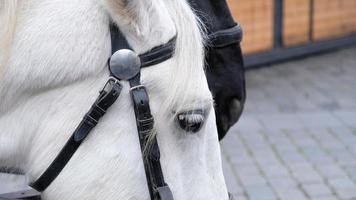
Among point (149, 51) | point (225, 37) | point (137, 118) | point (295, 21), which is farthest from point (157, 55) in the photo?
point (295, 21)

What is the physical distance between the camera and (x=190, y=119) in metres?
1.46

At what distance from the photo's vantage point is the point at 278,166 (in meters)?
4.50

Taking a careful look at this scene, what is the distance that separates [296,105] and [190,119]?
4.42 metres

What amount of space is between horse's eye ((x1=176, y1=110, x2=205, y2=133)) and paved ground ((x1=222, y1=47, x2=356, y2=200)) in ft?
8.61

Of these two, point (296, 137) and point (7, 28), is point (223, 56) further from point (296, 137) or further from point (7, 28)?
point (296, 137)

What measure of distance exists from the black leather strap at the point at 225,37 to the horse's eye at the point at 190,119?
2.13 ft

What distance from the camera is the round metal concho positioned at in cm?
139

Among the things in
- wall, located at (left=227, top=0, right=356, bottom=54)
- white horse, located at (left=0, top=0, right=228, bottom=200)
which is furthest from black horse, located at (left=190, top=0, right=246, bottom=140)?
wall, located at (left=227, top=0, right=356, bottom=54)

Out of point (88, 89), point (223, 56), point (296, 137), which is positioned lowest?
point (296, 137)

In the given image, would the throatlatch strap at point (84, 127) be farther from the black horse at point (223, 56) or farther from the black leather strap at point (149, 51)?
the black horse at point (223, 56)

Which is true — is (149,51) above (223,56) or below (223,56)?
above

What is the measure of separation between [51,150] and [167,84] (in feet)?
0.93

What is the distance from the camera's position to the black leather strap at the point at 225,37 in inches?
82.9

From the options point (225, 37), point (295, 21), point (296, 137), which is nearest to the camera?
point (225, 37)
